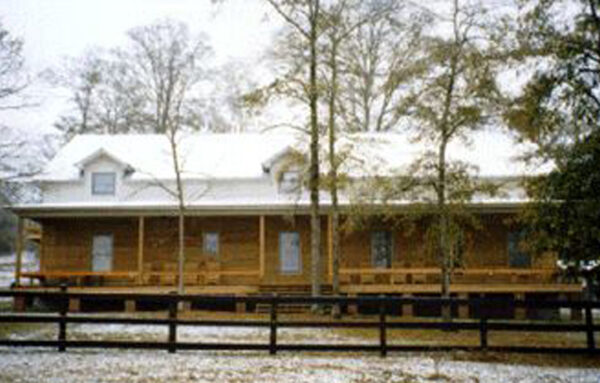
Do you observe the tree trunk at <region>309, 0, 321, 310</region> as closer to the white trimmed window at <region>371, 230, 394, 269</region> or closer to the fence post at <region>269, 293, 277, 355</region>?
the white trimmed window at <region>371, 230, 394, 269</region>

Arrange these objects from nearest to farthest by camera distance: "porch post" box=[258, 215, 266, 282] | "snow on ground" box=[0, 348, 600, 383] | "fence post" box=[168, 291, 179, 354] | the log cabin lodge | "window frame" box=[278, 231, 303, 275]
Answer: "snow on ground" box=[0, 348, 600, 383] → "fence post" box=[168, 291, 179, 354] → "porch post" box=[258, 215, 266, 282] → the log cabin lodge → "window frame" box=[278, 231, 303, 275]

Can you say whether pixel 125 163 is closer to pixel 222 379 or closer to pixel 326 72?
pixel 326 72

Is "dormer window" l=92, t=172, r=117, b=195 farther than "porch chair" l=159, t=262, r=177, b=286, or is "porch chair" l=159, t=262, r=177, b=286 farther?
"dormer window" l=92, t=172, r=117, b=195

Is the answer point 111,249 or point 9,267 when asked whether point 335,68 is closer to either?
point 111,249

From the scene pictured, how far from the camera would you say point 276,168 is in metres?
27.0

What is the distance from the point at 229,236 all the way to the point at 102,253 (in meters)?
5.80

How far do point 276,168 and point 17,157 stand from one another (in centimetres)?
1103

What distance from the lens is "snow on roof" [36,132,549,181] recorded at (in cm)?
2741

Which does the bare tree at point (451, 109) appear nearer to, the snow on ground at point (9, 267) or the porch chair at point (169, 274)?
the porch chair at point (169, 274)

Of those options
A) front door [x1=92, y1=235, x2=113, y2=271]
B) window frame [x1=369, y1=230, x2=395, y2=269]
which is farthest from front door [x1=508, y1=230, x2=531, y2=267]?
front door [x1=92, y1=235, x2=113, y2=271]

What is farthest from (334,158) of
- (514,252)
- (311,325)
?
(514,252)

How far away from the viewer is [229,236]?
1053 inches

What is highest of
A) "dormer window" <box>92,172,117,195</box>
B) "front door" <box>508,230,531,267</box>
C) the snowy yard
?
"dormer window" <box>92,172,117,195</box>

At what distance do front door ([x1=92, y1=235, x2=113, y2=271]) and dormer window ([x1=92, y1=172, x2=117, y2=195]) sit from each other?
208 centimetres
